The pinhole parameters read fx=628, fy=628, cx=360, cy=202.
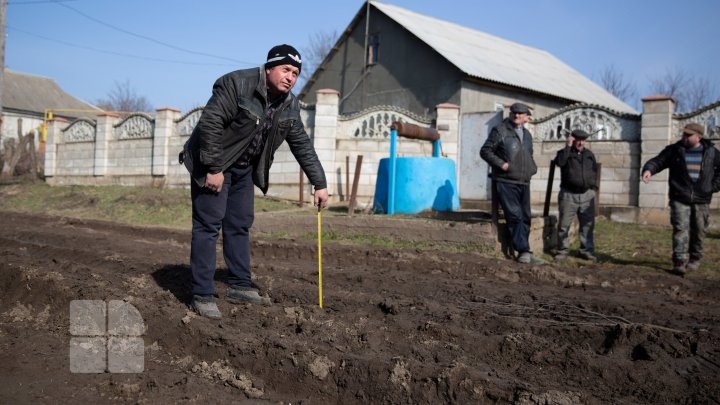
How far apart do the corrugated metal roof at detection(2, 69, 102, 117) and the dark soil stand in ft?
144

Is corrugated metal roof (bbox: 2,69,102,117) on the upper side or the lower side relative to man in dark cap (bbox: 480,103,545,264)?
upper

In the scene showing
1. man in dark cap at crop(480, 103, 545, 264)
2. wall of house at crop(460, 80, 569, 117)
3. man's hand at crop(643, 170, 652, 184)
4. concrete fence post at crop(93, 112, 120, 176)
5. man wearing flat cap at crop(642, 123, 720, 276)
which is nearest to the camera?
man wearing flat cap at crop(642, 123, 720, 276)

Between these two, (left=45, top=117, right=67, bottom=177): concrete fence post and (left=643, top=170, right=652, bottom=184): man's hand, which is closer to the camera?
(left=643, top=170, right=652, bottom=184): man's hand

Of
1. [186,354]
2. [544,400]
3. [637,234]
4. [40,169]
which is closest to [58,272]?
[186,354]

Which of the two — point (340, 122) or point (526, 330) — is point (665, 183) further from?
point (526, 330)

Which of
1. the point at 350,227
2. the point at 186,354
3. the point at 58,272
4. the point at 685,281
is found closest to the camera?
the point at 186,354

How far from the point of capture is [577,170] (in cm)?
829

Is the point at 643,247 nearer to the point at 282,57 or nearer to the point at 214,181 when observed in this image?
the point at 282,57

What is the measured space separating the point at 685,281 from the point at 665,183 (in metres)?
5.50

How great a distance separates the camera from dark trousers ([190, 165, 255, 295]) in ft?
14.7

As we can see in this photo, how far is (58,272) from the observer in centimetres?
556

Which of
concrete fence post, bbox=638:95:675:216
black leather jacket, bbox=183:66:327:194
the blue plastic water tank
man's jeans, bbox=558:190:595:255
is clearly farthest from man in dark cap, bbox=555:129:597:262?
black leather jacket, bbox=183:66:327:194

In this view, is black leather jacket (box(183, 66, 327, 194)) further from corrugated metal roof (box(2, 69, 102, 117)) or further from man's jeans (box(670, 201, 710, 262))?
corrugated metal roof (box(2, 69, 102, 117))

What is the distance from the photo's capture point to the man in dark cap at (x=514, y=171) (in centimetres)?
770
